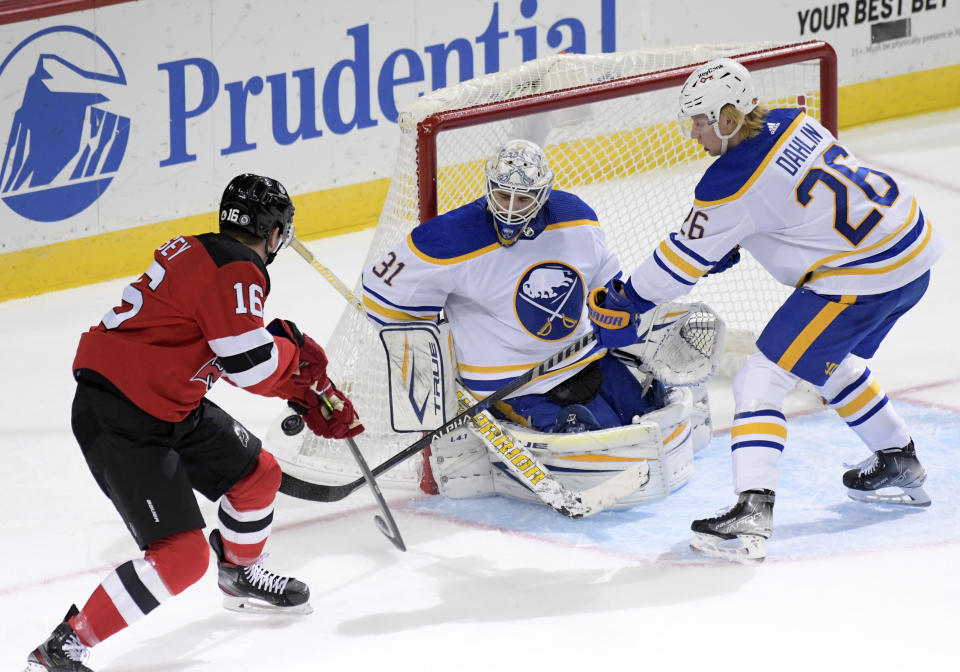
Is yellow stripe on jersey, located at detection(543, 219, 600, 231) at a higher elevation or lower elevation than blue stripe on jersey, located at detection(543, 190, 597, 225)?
lower

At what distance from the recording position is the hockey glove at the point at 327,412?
3.65m

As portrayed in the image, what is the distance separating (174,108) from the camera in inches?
248

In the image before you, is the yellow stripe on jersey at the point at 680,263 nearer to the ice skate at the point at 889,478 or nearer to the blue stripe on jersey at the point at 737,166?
→ the blue stripe on jersey at the point at 737,166

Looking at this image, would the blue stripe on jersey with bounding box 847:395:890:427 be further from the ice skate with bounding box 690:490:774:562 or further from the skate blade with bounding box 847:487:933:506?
the ice skate with bounding box 690:490:774:562

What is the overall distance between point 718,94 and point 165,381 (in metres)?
1.44

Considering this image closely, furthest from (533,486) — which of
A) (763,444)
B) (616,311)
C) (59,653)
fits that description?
(59,653)

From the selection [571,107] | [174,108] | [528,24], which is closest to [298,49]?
[174,108]

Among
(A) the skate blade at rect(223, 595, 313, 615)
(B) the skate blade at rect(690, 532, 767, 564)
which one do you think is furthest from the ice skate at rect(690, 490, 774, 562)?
(A) the skate blade at rect(223, 595, 313, 615)

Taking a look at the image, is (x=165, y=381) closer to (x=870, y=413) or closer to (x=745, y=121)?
(x=745, y=121)

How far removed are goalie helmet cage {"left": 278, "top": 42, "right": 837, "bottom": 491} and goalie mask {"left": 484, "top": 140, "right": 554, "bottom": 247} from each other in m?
0.29

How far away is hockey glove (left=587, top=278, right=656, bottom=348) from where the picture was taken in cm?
393

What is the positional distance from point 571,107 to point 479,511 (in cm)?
119

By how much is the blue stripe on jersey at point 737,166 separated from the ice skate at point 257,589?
1.30m

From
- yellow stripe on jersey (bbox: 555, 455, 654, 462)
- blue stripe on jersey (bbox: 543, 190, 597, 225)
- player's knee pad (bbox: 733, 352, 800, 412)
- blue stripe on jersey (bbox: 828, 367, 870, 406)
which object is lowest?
yellow stripe on jersey (bbox: 555, 455, 654, 462)
